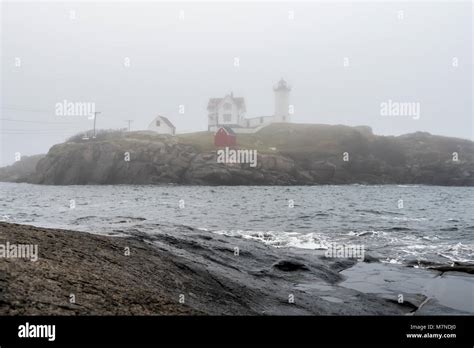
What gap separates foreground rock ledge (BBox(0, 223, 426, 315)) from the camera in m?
7.17

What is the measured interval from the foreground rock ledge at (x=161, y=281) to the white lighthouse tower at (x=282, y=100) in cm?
14871

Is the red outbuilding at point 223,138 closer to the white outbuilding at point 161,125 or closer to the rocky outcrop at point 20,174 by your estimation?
the white outbuilding at point 161,125

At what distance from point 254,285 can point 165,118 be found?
145 m

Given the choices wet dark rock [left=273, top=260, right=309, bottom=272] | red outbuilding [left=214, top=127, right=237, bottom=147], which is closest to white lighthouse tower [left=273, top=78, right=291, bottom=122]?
red outbuilding [left=214, top=127, right=237, bottom=147]

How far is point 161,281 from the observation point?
1008 cm

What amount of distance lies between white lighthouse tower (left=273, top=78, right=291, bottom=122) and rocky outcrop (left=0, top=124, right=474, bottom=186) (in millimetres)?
29169

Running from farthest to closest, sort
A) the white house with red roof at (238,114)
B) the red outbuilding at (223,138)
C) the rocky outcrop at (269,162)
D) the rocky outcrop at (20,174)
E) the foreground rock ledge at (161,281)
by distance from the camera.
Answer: the white house with red roof at (238,114) → the rocky outcrop at (20,174) → the red outbuilding at (223,138) → the rocky outcrop at (269,162) → the foreground rock ledge at (161,281)

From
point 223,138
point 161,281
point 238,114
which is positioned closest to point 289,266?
point 161,281

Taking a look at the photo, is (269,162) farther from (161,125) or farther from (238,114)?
(161,125)

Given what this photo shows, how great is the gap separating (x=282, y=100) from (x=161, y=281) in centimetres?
15912

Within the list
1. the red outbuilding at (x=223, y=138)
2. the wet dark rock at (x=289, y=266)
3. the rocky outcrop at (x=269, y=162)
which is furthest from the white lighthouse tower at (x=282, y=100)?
the wet dark rock at (x=289, y=266)

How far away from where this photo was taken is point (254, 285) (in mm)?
12484

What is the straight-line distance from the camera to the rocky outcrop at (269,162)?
356ft
